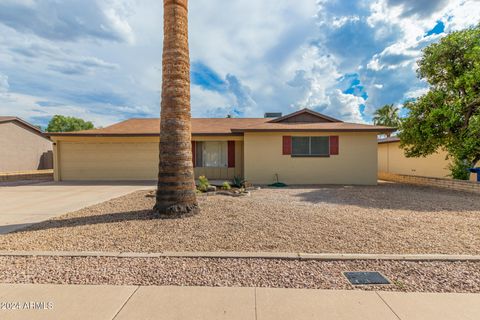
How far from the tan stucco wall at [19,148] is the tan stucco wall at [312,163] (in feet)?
63.5

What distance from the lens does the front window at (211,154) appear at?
14.0 m

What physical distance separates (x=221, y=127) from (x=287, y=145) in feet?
16.3

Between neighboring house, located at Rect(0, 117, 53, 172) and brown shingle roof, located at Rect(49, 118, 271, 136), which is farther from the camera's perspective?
neighboring house, located at Rect(0, 117, 53, 172)

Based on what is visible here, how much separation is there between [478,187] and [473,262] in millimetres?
8167

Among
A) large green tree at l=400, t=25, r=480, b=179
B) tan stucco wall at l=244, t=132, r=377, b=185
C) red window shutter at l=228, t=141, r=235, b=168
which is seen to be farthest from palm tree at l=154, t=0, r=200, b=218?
large green tree at l=400, t=25, r=480, b=179

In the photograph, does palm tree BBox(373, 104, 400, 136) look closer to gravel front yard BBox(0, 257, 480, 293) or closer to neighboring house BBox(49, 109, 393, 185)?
neighboring house BBox(49, 109, 393, 185)

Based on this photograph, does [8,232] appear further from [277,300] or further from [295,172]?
[295,172]

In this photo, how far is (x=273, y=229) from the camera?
480 centimetres

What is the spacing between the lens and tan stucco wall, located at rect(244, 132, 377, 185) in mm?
11641

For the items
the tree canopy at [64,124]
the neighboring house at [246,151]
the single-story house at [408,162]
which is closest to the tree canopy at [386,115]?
the single-story house at [408,162]

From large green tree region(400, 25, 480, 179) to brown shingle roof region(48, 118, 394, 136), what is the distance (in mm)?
1484

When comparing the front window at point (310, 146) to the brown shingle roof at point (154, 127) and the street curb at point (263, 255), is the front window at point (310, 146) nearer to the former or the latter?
the brown shingle roof at point (154, 127)

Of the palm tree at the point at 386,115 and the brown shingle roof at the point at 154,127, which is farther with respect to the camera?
the palm tree at the point at 386,115

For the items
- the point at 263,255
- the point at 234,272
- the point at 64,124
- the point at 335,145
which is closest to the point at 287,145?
the point at 335,145
